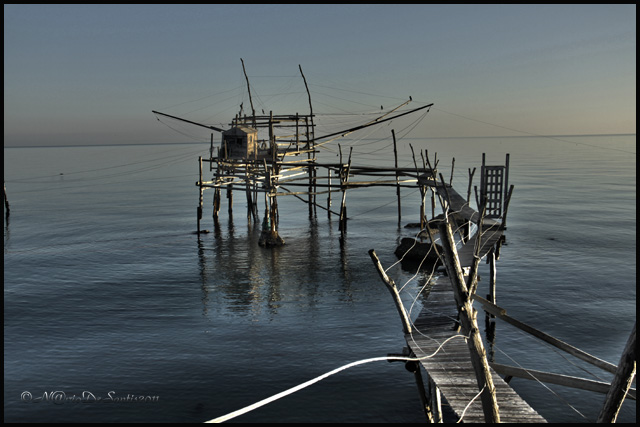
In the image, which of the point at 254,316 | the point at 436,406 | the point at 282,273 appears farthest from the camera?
the point at 282,273

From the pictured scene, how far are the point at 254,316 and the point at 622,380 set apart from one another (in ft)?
49.8

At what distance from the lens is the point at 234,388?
15.8 m

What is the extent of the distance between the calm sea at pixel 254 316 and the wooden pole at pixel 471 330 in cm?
502

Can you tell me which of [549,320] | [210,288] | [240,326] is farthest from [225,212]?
[549,320]

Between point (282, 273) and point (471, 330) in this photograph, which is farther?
point (282, 273)

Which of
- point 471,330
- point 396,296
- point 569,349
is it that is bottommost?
point 569,349

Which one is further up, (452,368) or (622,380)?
(622,380)

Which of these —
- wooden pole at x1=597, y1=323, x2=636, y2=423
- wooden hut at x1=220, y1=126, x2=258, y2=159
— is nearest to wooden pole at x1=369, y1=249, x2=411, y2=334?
wooden pole at x1=597, y1=323, x2=636, y2=423

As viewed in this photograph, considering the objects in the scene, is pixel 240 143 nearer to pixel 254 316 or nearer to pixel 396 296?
pixel 254 316

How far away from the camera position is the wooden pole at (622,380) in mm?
8461

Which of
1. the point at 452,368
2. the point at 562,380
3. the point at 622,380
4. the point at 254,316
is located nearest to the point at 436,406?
the point at 452,368

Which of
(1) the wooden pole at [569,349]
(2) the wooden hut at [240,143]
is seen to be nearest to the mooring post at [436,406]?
(1) the wooden pole at [569,349]

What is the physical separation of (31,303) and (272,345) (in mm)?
12302

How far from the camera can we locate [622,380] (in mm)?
8609
